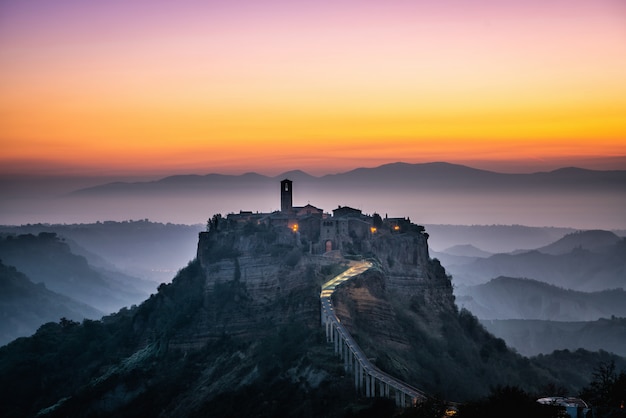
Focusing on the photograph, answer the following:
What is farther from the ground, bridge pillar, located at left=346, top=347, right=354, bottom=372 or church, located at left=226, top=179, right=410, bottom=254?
church, located at left=226, top=179, right=410, bottom=254

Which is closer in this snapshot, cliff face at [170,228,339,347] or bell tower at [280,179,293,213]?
cliff face at [170,228,339,347]

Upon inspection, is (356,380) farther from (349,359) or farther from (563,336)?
(563,336)

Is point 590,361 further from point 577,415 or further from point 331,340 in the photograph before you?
point 577,415

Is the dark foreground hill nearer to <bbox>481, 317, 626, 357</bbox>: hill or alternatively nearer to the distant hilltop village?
the distant hilltop village

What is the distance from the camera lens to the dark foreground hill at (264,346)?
251ft

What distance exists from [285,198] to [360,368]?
3922 centimetres

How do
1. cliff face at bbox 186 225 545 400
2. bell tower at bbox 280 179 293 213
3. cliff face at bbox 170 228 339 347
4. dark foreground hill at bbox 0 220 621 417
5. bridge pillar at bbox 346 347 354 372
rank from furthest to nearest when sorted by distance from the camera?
bell tower at bbox 280 179 293 213 < cliff face at bbox 170 228 339 347 < cliff face at bbox 186 225 545 400 < dark foreground hill at bbox 0 220 621 417 < bridge pillar at bbox 346 347 354 372

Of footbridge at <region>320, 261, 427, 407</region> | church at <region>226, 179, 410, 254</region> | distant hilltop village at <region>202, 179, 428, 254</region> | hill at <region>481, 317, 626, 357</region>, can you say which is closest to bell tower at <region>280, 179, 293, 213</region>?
distant hilltop village at <region>202, 179, 428, 254</region>

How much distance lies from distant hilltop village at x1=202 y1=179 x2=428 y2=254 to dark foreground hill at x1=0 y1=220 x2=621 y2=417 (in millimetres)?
721

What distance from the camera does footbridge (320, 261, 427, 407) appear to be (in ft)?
209

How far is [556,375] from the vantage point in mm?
93625

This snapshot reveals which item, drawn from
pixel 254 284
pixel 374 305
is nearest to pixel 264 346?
pixel 374 305

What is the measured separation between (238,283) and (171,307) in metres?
9.49

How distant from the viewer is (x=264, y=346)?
83.8 meters
